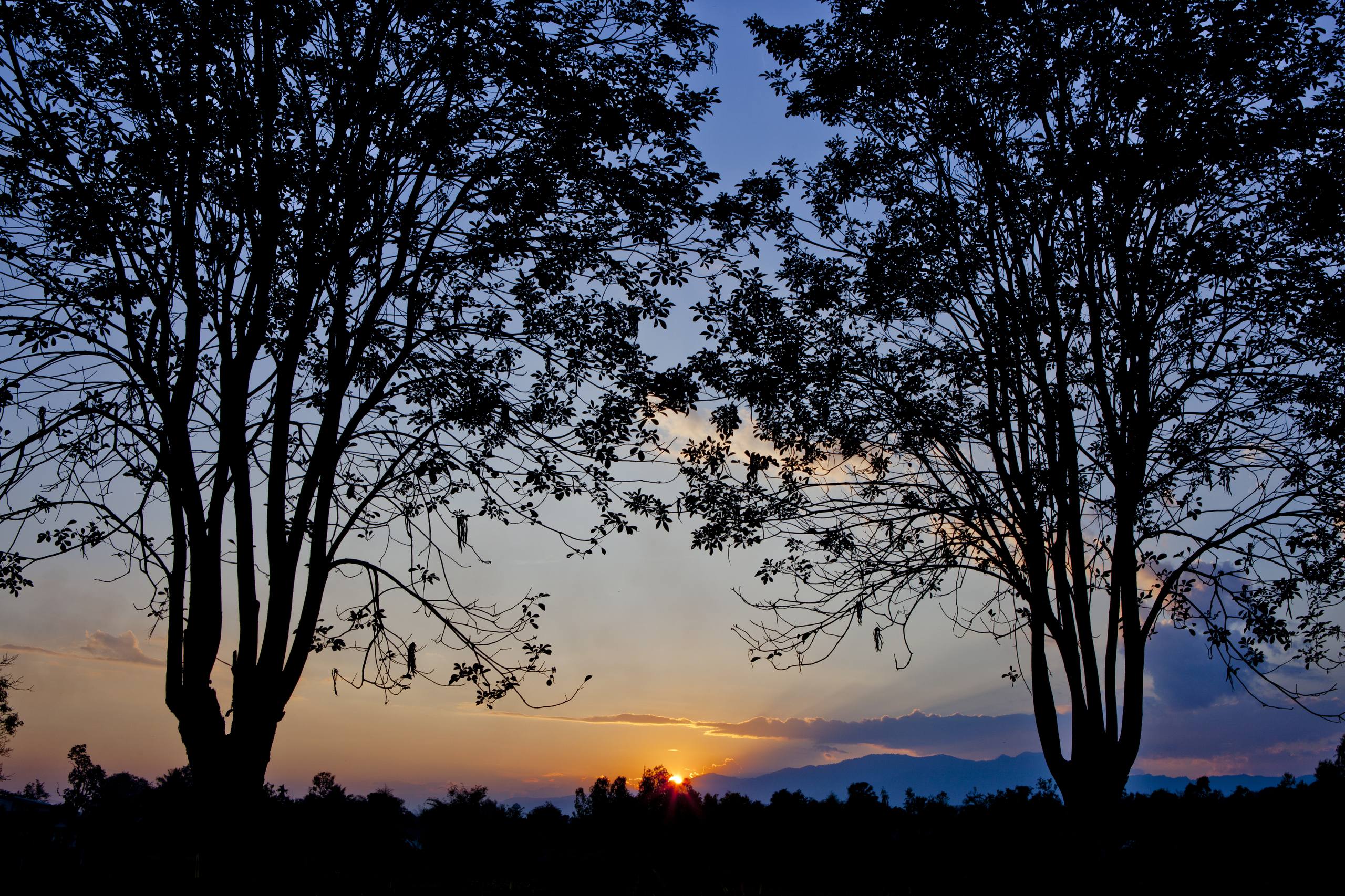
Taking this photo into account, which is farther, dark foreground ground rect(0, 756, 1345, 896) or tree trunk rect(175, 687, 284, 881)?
dark foreground ground rect(0, 756, 1345, 896)

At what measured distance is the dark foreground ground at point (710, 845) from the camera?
10.8 metres

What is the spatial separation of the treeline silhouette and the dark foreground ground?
0.02 m

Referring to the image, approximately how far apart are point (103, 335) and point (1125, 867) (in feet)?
45.4

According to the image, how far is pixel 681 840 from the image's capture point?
39.9 feet

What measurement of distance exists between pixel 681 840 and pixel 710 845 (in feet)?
1.29

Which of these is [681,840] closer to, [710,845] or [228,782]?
[710,845]

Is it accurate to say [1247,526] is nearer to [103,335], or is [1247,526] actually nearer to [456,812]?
[456,812]

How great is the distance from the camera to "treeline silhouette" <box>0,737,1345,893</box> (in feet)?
36.0

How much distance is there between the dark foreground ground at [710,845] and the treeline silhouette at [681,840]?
2cm

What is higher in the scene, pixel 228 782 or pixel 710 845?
pixel 228 782

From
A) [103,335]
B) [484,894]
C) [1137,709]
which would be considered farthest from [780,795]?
[103,335]

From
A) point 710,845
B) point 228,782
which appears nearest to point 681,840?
point 710,845

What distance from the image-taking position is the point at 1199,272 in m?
12.9

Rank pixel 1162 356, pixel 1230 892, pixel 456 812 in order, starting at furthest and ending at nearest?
pixel 1162 356
pixel 456 812
pixel 1230 892
